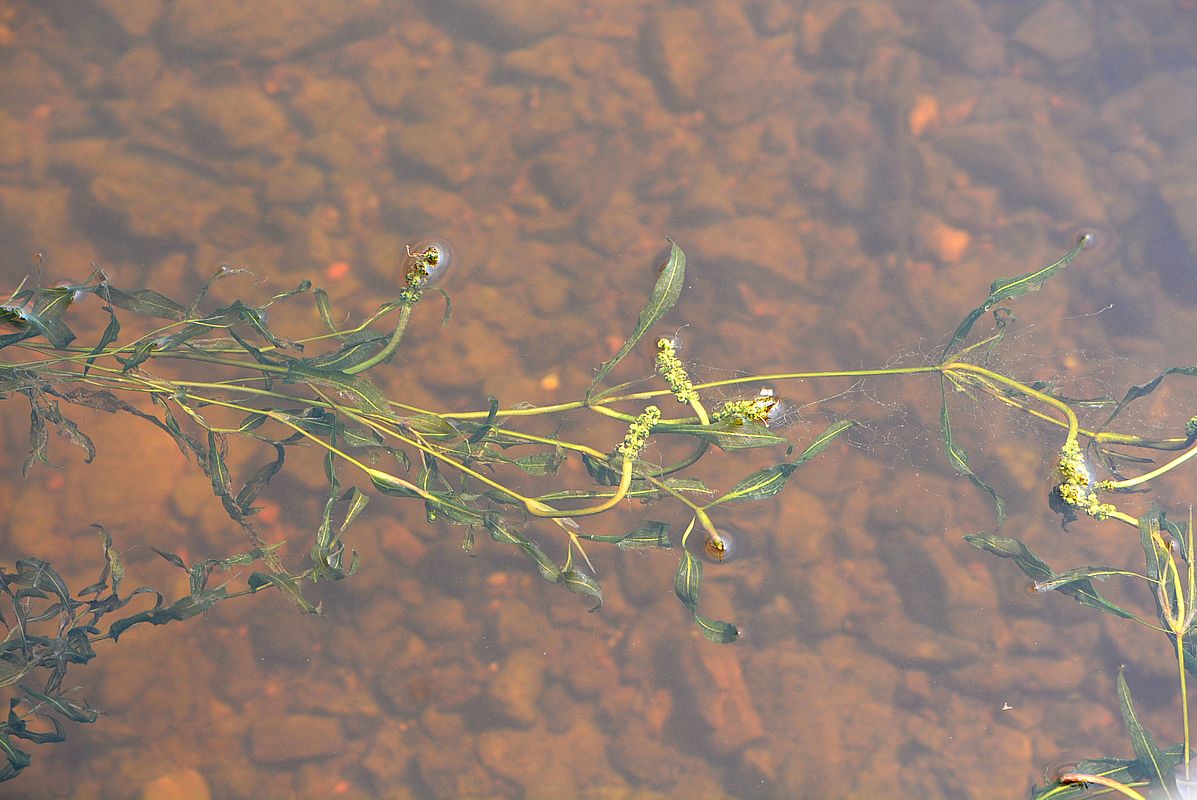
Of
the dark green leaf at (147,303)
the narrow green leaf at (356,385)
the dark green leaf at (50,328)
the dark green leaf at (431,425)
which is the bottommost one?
the dark green leaf at (431,425)

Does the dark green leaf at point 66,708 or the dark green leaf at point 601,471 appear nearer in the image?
the dark green leaf at point 66,708

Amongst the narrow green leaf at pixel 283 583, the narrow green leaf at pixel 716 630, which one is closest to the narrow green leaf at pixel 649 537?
the narrow green leaf at pixel 716 630

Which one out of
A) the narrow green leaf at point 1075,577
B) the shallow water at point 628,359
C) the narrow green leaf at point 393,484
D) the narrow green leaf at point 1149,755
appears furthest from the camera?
the shallow water at point 628,359

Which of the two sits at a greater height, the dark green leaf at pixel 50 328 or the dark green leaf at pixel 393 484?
the dark green leaf at pixel 50 328

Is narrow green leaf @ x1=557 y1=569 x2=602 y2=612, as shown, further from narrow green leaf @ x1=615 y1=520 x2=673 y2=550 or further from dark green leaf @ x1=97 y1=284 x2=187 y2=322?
dark green leaf @ x1=97 y1=284 x2=187 y2=322

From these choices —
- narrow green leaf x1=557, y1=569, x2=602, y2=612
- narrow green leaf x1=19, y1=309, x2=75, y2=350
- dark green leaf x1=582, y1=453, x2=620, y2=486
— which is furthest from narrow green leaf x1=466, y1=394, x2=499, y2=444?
narrow green leaf x1=19, y1=309, x2=75, y2=350

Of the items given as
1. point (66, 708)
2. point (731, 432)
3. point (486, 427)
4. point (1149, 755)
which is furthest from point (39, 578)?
point (1149, 755)

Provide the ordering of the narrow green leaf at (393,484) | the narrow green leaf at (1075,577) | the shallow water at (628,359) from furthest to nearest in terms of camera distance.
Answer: the shallow water at (628,359) → the narrow green leaf at (1075,577) → the narrow green leaf at (393,484)

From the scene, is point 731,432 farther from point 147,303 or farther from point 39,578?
point 39,578

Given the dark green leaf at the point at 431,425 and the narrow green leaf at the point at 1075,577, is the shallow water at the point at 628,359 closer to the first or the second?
the narrow green leaf at the point at 1075,577

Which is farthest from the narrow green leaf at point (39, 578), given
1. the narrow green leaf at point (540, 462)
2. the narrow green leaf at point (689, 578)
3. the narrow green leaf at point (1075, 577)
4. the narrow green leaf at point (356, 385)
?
the narrow green leaf at point (1075, 577)
